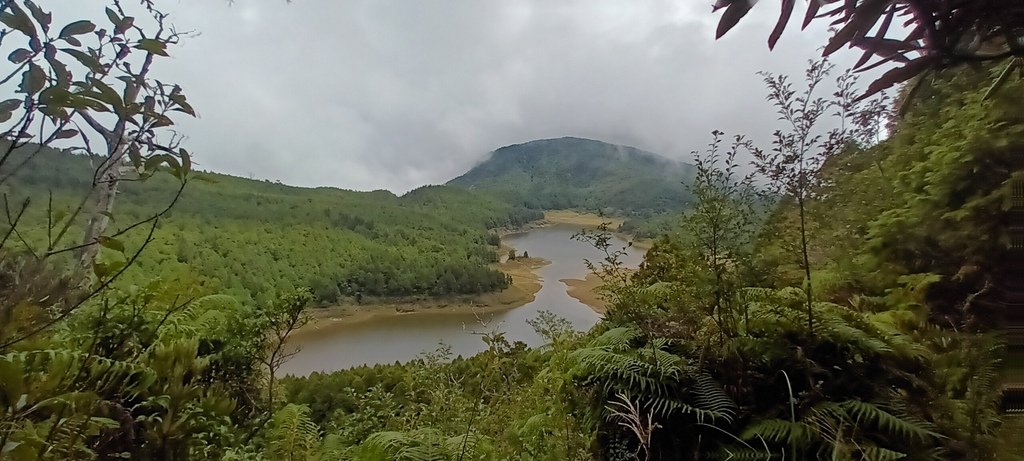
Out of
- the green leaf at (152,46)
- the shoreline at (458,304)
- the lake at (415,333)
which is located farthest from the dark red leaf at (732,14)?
the shoreline at (458,304)

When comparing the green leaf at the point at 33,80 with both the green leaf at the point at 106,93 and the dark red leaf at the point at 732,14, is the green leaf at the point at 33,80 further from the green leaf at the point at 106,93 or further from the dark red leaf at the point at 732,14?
the dark red leaf at the point at 732,14

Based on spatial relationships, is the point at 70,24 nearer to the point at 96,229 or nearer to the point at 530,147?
the point at 96,229

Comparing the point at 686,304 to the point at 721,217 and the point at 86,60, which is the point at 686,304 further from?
the point at 86,60

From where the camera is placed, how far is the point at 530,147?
46.0 m

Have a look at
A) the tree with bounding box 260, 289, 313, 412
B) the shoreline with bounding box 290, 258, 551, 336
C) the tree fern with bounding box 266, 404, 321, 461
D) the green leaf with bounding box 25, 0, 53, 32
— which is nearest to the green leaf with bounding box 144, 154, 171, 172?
the green leaf with bounding box 25, 0, 53, 32

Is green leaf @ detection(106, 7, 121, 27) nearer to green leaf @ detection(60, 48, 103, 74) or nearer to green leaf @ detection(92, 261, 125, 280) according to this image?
green leaf @ detection(60, 48, 103, 74)

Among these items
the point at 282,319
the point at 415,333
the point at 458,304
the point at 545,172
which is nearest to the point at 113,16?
the point at 282,319

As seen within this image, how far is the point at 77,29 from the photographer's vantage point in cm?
62

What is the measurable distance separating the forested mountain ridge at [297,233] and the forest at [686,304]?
3 cm

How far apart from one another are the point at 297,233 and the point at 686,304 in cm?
1597

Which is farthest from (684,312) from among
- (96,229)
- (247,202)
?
(247,202)

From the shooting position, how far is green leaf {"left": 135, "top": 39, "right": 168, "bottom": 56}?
24.5 inches

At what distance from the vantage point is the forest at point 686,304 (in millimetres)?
579

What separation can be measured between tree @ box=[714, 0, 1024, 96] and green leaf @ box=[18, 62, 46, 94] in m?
0.73
